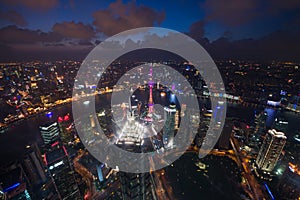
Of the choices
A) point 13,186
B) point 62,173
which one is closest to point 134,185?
point 62,173

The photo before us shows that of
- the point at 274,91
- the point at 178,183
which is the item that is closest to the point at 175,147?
the point at 178,183

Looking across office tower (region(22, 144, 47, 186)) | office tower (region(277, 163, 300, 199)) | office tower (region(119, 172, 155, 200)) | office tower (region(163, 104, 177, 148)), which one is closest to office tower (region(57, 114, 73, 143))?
office tower (region(22, 144, 47, 186))

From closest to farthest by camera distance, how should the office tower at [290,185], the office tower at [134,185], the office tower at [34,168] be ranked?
the office tower at [134,185] → the office tower at [290,185] → the office tower at [34,168]

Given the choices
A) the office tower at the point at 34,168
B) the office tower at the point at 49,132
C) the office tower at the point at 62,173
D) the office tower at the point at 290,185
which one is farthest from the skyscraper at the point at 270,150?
the office tower at the point at 49,132

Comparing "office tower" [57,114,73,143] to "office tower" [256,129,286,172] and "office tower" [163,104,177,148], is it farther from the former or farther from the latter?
"office tower" [256,129,286,172]

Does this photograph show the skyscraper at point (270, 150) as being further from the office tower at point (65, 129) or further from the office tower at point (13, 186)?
the office tower at point (65, 129)

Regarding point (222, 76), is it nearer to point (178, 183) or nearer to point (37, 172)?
point (178, 183)
